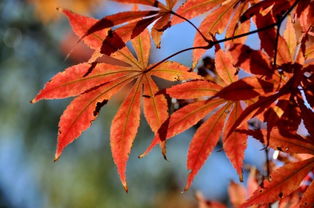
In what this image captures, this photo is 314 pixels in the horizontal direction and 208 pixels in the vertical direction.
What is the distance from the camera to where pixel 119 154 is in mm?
572

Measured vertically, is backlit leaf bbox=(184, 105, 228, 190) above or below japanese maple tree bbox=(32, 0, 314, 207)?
below

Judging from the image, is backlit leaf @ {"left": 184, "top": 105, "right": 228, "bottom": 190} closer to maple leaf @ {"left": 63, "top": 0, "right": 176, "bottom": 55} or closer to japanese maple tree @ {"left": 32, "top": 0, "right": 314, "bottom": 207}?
japanese maple tree @ {"left": 32, "top": 0, "right": 314, "bottom": 207}

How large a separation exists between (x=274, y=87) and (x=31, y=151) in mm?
3590

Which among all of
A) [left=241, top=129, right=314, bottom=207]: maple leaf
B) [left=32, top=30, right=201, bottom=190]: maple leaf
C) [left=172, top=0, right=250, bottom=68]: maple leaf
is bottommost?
[left=241, top=129, right=314, bottom=207]: maple leaf

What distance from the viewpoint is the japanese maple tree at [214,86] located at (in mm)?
496

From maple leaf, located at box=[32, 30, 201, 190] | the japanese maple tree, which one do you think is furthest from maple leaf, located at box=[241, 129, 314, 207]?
maple leaf, located at box=[32, 30, 201, 190]

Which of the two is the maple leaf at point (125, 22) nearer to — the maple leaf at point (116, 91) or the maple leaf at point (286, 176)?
the maple leaf at point (116, 91)

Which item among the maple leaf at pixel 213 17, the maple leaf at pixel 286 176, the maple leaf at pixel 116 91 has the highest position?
the maple leaf at pixel 213 17

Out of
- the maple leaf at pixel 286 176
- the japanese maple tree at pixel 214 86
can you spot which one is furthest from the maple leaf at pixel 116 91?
the maple leaf at pixel 286 176

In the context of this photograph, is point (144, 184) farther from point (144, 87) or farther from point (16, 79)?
point (144, 87)

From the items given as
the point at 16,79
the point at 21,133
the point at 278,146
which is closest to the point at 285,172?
the point at 278,146

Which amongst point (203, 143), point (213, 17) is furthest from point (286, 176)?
point (213, 17)

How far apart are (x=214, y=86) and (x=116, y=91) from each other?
0.14 meters

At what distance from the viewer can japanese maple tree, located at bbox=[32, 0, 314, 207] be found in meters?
0.50
